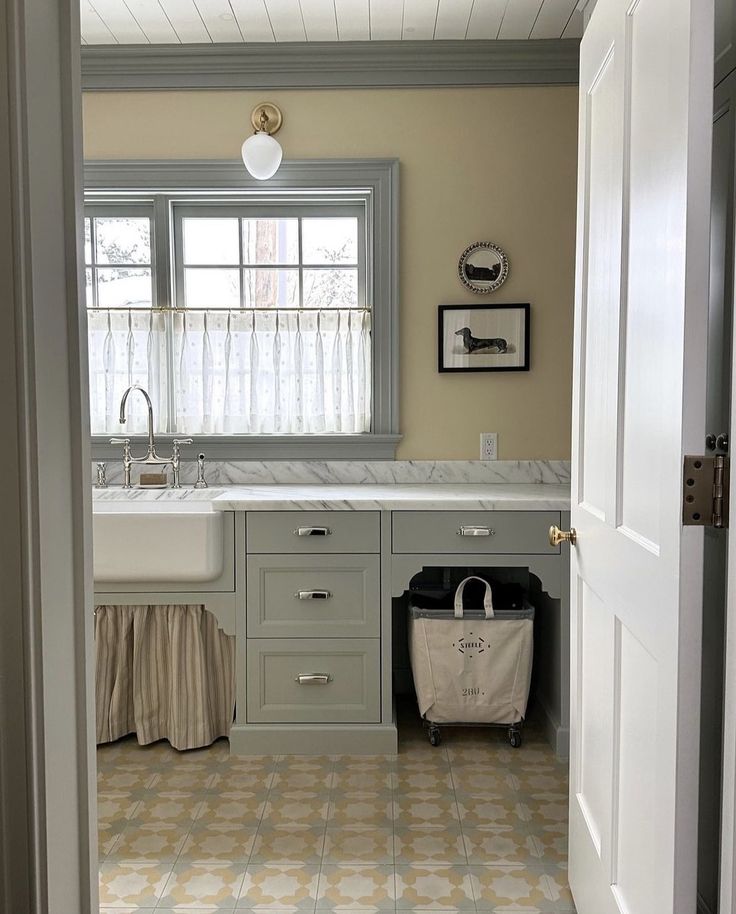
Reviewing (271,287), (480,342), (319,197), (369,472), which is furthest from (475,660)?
(319,197)

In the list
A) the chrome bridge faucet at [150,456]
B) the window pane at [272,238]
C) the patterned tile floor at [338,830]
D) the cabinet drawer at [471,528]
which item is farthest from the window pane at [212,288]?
the patterned tile floor at [338,830]

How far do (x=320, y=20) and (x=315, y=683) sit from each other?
2.43m

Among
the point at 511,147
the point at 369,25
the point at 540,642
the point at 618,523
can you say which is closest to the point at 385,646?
the point at 540,642

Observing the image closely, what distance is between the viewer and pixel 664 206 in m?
1.17

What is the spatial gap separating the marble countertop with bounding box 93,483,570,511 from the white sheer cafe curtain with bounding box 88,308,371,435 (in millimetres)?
300

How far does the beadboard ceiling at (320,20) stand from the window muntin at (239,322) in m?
0.63

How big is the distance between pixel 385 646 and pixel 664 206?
1976mm

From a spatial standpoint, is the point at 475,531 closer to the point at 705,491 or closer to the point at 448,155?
the point at 448,155

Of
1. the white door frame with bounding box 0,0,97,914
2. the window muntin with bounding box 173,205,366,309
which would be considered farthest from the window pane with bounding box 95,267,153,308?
the white door frame with bounding box 0,0,97,914

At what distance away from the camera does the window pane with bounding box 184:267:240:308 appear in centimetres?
341

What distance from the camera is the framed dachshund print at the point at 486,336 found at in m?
3.25

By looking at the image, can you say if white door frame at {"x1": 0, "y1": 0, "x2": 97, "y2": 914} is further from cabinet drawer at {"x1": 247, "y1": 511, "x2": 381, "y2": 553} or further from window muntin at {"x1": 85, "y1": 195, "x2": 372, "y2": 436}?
window muntin at {"x1": 85, "y1": 195, "x2": 372, "y2": 436}

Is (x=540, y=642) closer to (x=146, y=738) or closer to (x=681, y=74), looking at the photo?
(x=146, y=738)

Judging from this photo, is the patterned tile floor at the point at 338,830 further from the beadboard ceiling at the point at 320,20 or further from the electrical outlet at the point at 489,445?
the beadboard ceiling at the point at 320,20
